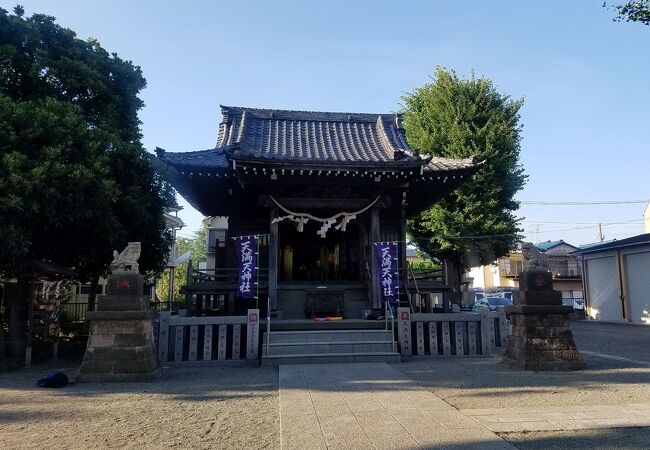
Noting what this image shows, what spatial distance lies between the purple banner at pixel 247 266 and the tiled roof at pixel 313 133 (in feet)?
12.0

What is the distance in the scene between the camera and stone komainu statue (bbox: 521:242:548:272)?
921 centimetres

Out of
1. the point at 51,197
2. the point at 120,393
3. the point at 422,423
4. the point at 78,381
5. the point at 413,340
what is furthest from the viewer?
the point at 413,340

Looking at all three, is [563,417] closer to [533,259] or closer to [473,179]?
[533,259]

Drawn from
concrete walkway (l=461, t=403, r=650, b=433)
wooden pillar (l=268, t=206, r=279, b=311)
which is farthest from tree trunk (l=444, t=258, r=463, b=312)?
concrete walkway (l=461, t=403, r=650, b=433)

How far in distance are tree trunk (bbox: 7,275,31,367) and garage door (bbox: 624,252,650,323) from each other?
25119mm

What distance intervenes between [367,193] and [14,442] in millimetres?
10134

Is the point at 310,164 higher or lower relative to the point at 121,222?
higher

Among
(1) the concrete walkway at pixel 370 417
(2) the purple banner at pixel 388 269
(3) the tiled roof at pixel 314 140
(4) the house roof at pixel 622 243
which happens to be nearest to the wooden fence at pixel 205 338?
(1) the concrete walkway at pixel 370 417

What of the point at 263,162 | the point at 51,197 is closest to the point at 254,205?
the point at 263,162

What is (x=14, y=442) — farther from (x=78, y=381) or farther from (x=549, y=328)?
(x=549, y=328)

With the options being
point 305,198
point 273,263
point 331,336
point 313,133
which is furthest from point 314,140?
point 331,336

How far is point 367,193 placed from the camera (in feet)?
43.0

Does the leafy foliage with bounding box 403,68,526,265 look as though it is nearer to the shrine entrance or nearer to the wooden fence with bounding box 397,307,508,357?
the shrine entrance

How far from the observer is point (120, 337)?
26.1ft
